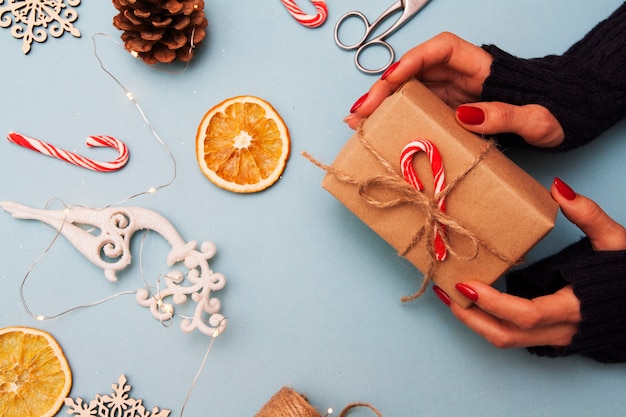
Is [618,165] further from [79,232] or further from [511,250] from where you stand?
[79,232]

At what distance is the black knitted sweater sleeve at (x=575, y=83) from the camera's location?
3.88 feet

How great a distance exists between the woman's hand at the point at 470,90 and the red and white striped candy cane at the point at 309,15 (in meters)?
0.28

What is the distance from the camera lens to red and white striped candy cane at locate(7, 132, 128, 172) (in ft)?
Answer: 4.39

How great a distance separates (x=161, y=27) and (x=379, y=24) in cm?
53

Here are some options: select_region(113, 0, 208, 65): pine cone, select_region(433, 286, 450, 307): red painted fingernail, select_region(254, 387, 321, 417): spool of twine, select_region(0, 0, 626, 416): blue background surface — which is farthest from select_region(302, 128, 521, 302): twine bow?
select_region(113, 0, 208, 65): pine cone

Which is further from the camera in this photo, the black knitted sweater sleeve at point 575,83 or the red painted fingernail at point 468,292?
the black knitted sweater sleeve at point 575,83

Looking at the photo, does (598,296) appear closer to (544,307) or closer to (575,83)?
(544,307)

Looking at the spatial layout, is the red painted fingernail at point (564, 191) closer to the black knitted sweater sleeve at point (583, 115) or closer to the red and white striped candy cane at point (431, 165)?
the black knitted sweater sleeve at point (583, 115)

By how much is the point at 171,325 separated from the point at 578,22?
4.24ft

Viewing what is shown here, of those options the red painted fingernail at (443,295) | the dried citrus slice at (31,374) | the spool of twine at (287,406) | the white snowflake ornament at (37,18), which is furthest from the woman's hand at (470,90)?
the dried citrus slice at (31,374)

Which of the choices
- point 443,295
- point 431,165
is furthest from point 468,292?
point 431,165

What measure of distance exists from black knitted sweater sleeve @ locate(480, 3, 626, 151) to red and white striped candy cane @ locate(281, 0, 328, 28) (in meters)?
0.42

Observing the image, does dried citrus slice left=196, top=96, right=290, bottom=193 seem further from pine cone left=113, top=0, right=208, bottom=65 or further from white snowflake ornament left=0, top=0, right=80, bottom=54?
white snowflake ornament left=0, top=0, right=80, bottom=54

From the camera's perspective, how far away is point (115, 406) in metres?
1.31
